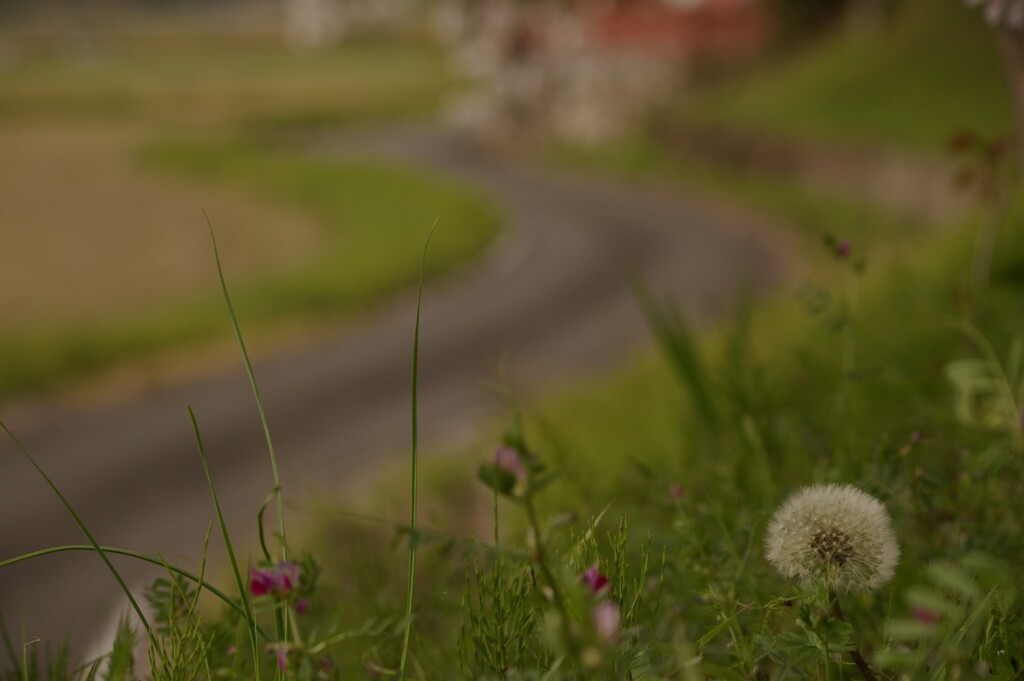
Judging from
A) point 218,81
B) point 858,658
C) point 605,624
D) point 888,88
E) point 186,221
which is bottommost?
point 218,81

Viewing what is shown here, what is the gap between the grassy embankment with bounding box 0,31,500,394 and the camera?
13.1 m

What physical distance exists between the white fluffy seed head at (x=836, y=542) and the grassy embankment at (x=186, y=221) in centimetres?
170

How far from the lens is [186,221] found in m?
21.9

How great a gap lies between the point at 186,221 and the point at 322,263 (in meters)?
7.19

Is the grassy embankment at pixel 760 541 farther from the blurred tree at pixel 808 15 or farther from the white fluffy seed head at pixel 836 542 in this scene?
the blurred tree at pixel 808 15

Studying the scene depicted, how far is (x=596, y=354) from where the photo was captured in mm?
10828

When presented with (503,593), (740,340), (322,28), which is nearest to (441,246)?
(740,340)

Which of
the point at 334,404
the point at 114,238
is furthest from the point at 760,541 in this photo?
the point at 114,238

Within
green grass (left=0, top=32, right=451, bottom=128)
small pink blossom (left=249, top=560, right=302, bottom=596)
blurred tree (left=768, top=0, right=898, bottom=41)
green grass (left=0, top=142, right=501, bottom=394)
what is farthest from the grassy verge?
green grass (left=0, top=32, right=451, bottom=128)

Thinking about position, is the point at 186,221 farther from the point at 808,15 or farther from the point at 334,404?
the point at 808,15

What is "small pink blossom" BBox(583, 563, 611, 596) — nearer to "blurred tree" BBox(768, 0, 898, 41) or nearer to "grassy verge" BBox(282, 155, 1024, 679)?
"grassy verge" BBox(282, 155, 1024, 679)

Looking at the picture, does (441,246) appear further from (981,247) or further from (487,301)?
(981,247)

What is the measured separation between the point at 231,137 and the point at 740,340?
112 feet

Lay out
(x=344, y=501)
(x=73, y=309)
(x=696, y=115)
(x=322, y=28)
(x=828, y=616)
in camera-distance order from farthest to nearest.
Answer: (x=322, y=28), (x=696, y=115), (x=73, y=309), (x=344, y=501), (x=828, y=616)
